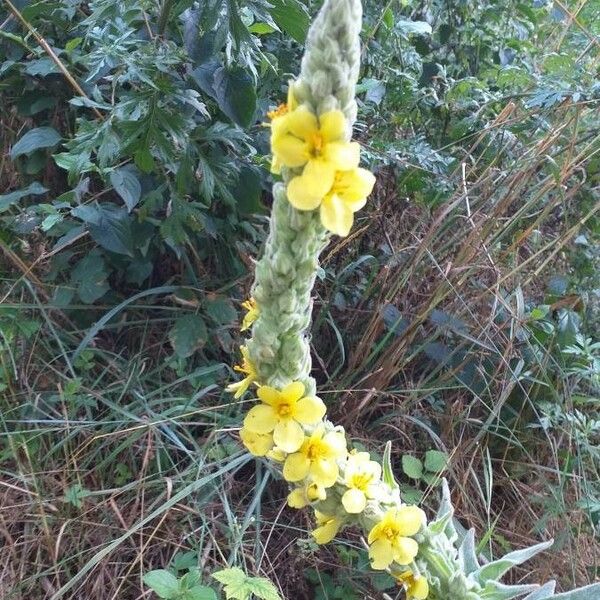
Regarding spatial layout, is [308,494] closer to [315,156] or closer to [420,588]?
[420,588]

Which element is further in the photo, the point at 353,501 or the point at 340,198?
the point at 353,501

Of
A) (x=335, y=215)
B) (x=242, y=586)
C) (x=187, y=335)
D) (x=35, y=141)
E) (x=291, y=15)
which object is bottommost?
(x=187, y=335)

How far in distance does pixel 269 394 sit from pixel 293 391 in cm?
3

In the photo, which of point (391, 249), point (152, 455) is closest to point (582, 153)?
point (391, 249)

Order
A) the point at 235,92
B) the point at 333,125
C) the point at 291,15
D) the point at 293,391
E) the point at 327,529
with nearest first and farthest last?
the point at 333,125, the point at 293,391, the point at 327,529, the point at 291,15, the point at 235,92

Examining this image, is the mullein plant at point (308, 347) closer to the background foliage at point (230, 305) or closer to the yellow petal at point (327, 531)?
the yellow petal at point (327, 531)

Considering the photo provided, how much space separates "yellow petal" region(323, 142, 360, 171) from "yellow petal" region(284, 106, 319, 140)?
0.08 ft

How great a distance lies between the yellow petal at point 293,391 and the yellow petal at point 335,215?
217 mm

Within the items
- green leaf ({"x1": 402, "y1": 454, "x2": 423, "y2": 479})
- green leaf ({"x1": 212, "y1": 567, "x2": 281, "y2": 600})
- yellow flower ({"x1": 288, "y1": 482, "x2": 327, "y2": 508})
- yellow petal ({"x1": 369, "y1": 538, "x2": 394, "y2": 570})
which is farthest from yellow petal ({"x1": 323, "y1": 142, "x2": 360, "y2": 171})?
green leaf ({"x1": 402, "y1": 454, "x2": 423, "y2": 479})

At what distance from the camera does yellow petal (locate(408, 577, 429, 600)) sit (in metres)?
0.86

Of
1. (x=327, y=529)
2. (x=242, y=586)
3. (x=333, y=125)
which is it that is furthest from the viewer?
(x=242, y=586)

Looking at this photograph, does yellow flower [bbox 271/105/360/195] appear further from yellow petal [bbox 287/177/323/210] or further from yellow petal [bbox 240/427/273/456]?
yellow petal [bbox 240/427/273/456]

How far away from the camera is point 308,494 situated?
32.4 inches

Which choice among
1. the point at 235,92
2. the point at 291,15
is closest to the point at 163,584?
the point at 235,92
